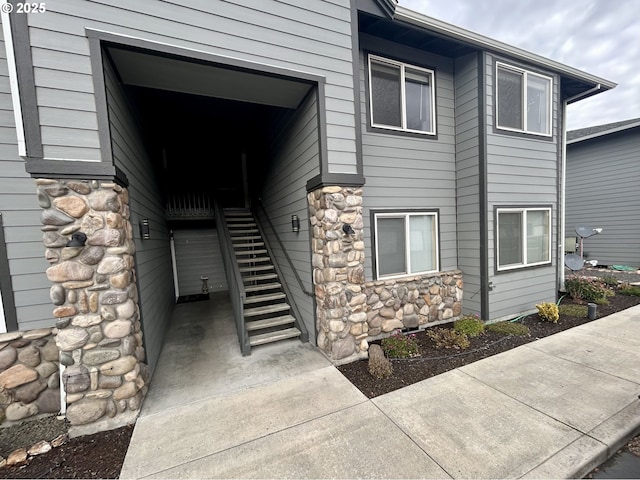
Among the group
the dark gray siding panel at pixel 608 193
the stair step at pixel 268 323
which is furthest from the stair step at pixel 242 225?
the dark gray siding panel at pixel 608 193

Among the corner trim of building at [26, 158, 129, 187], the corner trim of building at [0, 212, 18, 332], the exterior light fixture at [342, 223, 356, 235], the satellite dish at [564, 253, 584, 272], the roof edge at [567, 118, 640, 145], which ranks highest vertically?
the roof edge at [567, 118, 640, 145]

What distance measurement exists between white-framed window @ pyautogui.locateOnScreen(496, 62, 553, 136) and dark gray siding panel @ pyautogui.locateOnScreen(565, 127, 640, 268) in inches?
285

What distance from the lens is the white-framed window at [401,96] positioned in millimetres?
4504

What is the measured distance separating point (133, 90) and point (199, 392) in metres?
4.70

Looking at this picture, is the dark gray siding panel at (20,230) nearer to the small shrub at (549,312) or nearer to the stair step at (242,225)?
the stair step at (242,225)

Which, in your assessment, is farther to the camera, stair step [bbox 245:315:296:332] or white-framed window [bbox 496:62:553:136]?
white-framed window [bbox 496:62:553:136]

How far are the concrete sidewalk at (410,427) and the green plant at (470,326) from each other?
0.93 metres

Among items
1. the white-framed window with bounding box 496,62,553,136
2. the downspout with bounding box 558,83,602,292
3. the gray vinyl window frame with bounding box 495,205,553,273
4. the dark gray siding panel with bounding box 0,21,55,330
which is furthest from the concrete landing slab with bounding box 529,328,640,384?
the dark gray siding panel with bounding box 0,21,55,330

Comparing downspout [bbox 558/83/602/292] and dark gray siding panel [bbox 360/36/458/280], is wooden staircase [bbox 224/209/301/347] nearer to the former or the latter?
dark gray siding panel [bbox 360/36/458/280]

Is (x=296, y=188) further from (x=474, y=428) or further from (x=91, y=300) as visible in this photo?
(x=474, y=428)

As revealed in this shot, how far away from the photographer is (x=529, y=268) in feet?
17.7

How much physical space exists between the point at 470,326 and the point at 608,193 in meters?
10.4

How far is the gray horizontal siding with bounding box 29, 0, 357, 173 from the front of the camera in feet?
7.97

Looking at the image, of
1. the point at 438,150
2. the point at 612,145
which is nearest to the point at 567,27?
the point at 612,145
